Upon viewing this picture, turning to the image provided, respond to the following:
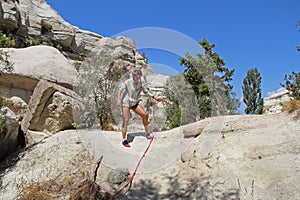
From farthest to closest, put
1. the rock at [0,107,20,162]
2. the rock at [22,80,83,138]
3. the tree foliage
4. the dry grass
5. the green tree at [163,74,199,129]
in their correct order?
1. the green tree at [163,74,199,129]
2. the tree foliage
3. the rock at [22,80,83,138]
4. the rock at [0,107,20,162]
5. the dry grass

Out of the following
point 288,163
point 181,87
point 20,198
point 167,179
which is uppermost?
point 181,87

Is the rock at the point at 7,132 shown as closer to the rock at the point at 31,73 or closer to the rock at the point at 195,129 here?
the rock at the point at 31,73

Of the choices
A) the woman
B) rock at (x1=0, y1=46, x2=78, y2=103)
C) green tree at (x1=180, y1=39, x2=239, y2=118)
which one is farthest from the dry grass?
green tree at (x1=180, y1=39, x2=239, y2=118)

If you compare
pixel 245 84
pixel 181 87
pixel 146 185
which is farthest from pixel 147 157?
pixel 245 84

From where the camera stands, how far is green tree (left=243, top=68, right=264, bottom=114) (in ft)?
53.9

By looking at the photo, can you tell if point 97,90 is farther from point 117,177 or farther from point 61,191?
point 61,191

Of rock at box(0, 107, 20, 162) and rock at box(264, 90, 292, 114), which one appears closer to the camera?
rock at box(0, 107, 20, 162)

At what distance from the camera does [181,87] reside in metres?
16.7

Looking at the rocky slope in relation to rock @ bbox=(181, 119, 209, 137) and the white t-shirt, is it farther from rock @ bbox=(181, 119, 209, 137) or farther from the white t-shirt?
the white t-shirt

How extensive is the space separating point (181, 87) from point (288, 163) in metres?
13.2

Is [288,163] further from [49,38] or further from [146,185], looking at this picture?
[49,38]

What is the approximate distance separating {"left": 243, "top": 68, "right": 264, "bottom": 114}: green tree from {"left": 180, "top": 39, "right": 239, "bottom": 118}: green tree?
0.86 metres

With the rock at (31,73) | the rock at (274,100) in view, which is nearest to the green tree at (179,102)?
the rock at (31,73)

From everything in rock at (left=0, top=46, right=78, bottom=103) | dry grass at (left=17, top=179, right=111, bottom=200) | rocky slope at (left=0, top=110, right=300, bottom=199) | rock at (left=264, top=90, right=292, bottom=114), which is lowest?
dry grass at (left=17, top=179, right=111, bottom=200)
